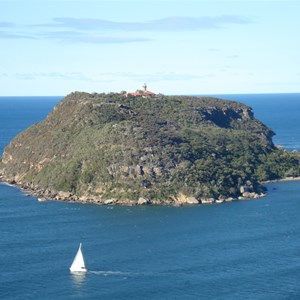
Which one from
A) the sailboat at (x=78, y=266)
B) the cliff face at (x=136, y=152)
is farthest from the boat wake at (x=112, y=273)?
the cliff face at (x=136, y=152)

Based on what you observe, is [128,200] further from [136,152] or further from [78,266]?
[78,266]

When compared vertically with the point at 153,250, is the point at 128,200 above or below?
above

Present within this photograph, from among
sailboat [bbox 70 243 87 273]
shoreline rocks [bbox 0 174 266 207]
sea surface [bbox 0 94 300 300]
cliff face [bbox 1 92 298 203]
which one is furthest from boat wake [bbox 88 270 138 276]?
cliff face [bbox 1 92 298 203]

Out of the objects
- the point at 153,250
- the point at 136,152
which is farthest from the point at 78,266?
the point at 136,152

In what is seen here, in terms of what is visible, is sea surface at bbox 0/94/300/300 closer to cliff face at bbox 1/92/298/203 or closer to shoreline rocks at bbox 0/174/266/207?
shoreline rocks at bbox 0/174/266/207

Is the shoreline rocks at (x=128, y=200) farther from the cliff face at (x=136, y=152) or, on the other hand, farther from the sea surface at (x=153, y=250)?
the sea surface at (x=153, y=250)

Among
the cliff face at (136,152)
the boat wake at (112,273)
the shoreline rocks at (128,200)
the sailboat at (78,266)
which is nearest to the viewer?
the boat wake at (112,273)
